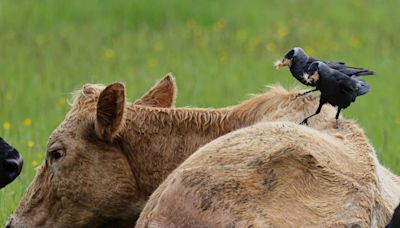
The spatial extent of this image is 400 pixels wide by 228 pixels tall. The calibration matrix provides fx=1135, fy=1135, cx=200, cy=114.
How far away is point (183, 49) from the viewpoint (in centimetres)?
1530

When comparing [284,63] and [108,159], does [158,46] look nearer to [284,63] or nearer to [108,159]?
[284,63]

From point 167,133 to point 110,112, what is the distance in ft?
1.34

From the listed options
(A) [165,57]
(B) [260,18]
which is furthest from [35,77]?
(B) [260,18]

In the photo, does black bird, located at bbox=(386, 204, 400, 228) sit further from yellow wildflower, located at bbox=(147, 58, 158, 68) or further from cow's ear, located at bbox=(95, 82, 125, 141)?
yellow wildflower, located at bbox=(147, 58, 158, 68)

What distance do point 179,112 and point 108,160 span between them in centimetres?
51

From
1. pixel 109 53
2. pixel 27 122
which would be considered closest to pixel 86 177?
pixel 27 122

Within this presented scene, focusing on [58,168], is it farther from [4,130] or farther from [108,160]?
[4,130]

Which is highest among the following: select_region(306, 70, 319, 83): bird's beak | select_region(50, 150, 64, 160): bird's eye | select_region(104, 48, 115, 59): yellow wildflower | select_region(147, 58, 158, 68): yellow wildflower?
select_region(306, 70, 319, 83): bird's beak

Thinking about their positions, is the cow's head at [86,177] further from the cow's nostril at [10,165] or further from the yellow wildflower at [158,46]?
the yellow wildflower at [158,46]

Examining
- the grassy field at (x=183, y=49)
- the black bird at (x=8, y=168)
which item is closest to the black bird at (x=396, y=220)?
the black bird at (x=8, y=168)

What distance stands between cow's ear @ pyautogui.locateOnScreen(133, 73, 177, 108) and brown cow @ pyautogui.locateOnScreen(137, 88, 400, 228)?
140 centimetres

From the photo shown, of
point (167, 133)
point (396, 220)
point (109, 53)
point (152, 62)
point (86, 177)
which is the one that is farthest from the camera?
point (109, 53)

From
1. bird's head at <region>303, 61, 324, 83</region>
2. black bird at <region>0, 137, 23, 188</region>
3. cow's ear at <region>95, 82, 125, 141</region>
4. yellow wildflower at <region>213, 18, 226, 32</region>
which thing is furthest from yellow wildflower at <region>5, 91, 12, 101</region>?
bird's head at <region>303, 61, 324, 83</region>

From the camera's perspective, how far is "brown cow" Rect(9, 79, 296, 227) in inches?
249
